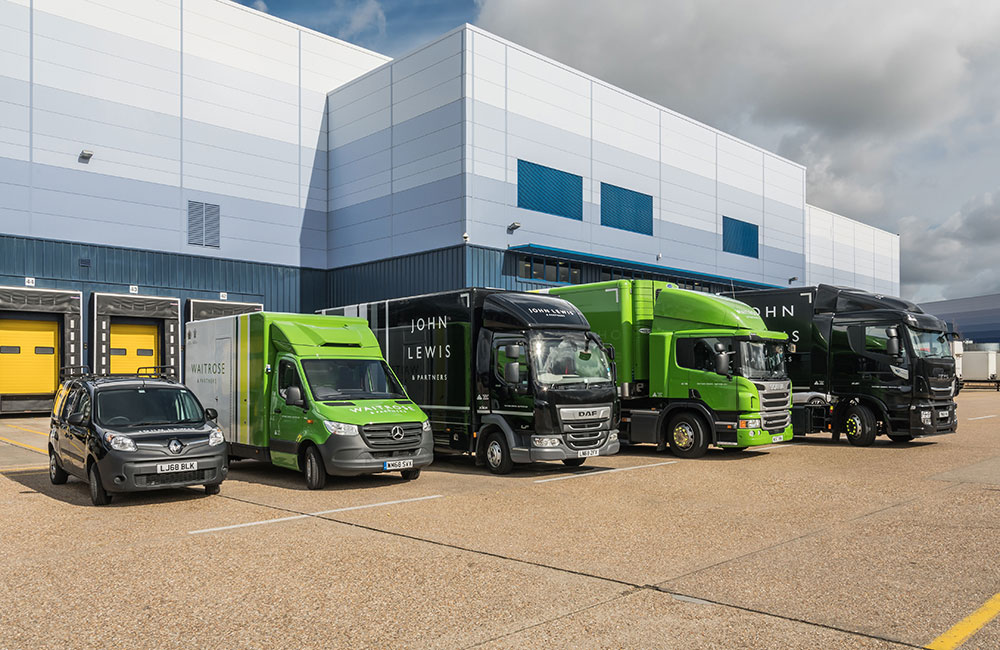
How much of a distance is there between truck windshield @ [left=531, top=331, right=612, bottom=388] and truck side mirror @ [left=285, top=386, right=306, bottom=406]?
3941 millimetres

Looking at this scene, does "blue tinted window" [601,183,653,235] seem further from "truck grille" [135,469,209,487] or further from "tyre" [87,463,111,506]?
"tyre" [87,463,111,506]

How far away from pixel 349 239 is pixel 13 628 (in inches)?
1189

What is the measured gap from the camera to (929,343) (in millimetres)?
18453

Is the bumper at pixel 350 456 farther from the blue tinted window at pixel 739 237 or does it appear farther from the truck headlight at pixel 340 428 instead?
Result: the blue tinted window at pixel 739 237

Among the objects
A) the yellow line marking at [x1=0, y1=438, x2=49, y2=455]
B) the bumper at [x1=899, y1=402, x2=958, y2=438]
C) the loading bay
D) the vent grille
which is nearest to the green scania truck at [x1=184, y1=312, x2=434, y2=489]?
the loading bay

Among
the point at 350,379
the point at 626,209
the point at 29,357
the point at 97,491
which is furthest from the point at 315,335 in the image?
the point at 626,209

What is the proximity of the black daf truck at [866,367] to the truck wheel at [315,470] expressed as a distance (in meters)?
11.7

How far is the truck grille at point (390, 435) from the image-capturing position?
11961 millimetres

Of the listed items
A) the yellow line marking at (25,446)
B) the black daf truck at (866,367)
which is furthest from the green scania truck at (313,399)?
the black daf truck at (866,367)

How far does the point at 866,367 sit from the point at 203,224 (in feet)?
82.8

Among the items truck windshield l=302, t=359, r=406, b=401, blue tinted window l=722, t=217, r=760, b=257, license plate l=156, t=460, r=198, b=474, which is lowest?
license plate l=156, t=460, r=198, b=474

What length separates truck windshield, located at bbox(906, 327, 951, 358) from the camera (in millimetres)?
18078

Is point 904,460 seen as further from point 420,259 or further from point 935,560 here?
point 420,259

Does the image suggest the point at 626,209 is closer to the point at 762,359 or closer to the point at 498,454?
the point at 762,359
